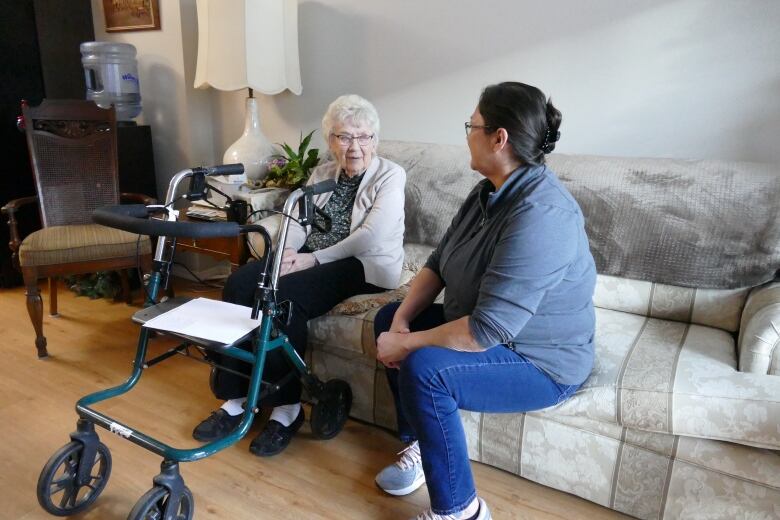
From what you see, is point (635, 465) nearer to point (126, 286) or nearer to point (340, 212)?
point (340, 212)

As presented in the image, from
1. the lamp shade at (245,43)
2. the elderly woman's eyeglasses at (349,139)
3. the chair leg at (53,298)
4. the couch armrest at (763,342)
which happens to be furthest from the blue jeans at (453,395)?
the chair leg at (53,298)

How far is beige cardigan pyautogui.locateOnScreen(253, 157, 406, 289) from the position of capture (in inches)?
77.8

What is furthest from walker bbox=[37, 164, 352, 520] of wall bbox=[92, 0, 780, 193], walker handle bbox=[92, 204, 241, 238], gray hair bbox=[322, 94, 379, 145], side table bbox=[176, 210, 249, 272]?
wall bbox=[92, 0, 780, 193]

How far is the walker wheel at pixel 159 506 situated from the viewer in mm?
1222

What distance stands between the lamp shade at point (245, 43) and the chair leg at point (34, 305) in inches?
44.3

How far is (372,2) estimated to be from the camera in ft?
8.60

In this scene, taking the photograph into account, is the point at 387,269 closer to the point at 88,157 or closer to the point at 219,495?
the point at 219,495

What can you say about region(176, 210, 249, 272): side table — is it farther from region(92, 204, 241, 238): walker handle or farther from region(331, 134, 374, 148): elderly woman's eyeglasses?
region(92, 204, 241, 238): walker handle

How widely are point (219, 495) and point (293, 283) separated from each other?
0.66 m

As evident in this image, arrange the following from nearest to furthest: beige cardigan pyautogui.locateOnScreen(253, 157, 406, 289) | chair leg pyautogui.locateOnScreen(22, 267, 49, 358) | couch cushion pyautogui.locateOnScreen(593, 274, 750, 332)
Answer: couch cushion pyautogui.locateOnScreen(593, 274, 750, 332) < beige cardigan pyautogui.locateOnScreen(253, 157, 406, 289) < chair leg pyautogui.locateOnScreen(22, 267, 49, 358)

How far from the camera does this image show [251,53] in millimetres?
2549

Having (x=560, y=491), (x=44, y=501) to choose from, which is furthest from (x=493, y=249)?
(x=44, y=501)

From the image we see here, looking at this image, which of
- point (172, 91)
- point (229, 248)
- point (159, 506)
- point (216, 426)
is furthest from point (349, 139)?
point (172, 91)

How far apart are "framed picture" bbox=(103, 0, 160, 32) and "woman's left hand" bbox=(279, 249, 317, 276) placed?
1.88 metres
